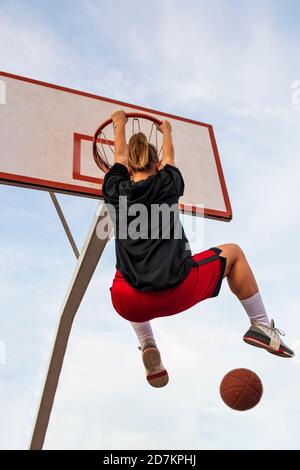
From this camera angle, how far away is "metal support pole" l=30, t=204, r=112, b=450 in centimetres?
526

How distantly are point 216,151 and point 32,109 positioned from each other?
2122 millimetres

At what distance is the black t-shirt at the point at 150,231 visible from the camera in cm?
249

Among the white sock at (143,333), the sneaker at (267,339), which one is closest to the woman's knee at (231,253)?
the sneaker at (267,339)

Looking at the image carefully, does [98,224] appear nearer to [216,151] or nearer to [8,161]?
[8,161]

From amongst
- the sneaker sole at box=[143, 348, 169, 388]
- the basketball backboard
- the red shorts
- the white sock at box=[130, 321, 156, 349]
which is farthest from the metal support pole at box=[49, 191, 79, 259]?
the red shorts

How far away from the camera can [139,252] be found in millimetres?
2537

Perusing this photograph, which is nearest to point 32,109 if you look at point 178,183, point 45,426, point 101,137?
point 101,137

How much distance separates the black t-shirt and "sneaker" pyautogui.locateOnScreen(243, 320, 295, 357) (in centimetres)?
54

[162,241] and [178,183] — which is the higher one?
[178,183]

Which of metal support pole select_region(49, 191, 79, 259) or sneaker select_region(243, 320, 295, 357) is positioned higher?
metal support pole select_region(49, 191, 79, 259)

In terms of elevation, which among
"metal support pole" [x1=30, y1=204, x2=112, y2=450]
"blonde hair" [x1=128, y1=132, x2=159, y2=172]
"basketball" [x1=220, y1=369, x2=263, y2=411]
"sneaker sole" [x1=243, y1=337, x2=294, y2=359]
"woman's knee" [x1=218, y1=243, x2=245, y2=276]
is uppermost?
"metal support pole" [x1=30, y1=204, x2=112, y2=450]

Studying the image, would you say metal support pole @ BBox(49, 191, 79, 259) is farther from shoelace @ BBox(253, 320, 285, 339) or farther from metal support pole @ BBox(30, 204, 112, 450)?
shoelace @ BBox(253, 320, 285, 339)

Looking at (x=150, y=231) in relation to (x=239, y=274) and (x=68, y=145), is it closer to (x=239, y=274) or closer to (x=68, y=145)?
(x=239, y=274)

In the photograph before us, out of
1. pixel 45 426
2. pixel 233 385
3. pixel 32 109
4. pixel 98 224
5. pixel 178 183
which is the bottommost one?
pixel 233 385
